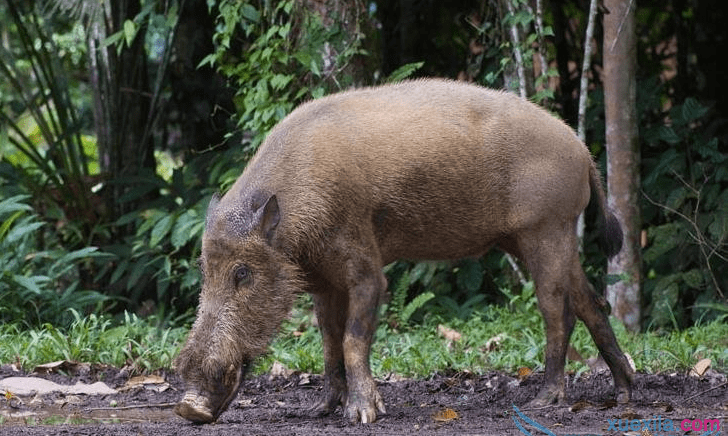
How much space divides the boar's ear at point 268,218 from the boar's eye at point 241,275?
173 millimetres

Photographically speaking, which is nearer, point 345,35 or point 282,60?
point 282,60

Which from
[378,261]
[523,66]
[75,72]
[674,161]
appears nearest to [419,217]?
[378,261]

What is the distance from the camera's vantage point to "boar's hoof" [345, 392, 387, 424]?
4977 mm

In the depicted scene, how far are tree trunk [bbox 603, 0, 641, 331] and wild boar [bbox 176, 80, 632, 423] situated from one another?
2.14m

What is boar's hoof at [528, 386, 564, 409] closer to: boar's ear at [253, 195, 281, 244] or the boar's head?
the boar's head

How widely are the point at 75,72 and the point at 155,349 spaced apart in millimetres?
8519

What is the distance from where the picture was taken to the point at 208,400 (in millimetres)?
4816

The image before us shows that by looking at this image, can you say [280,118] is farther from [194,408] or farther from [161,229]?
[194,408]

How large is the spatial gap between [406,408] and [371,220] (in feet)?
3.17

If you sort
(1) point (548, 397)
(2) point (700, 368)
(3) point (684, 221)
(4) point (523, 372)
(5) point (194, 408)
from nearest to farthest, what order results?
(5) point (194, 408) < (1) point (548, 397) < (2) point (700, 368) < (4) point (523, 372) < (3) point (684, 221)

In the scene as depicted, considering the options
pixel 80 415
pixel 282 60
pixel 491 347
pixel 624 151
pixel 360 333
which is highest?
pixel 282 60

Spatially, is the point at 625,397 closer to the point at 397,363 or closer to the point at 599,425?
the point at 599,425

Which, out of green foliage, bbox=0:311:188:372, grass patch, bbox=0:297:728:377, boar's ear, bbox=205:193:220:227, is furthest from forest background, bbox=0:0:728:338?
boar's ear, bbox=205:193:220:227

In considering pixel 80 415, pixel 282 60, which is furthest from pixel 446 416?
pixel 282 60
